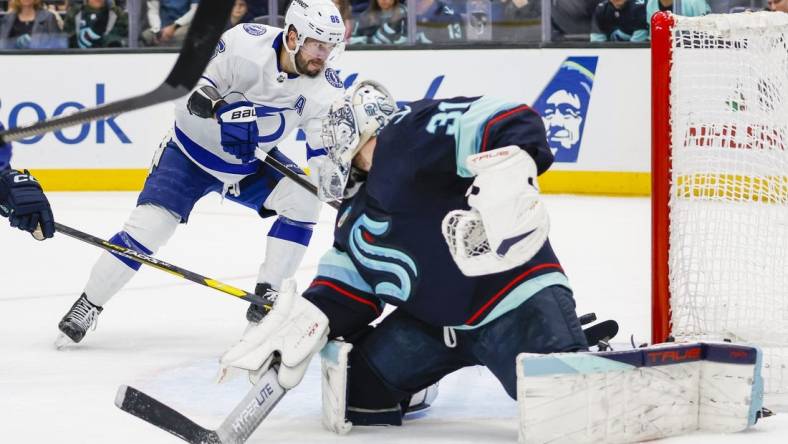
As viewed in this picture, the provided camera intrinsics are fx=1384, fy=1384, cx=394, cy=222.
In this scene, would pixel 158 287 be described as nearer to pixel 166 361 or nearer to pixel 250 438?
pixel 166 361

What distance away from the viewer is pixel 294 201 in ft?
13.1

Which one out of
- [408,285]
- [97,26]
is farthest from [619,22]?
[408,285]

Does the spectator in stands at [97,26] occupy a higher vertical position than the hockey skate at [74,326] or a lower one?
higher

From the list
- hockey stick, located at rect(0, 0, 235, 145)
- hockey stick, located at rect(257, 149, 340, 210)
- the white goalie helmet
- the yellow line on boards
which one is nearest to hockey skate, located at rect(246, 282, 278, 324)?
hockey stick, located at rect(257, 149, 340, 210)

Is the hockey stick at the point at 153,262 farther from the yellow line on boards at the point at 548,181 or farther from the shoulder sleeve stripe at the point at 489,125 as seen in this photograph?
the yellow line on boards at the point at 548,181

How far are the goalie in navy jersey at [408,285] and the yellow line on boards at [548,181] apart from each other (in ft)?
14.7

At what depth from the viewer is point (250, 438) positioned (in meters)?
2.75

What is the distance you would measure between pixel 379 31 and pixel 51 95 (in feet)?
5.99

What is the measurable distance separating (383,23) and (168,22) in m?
1.21

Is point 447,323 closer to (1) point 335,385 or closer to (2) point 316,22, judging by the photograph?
(1) point 335,385

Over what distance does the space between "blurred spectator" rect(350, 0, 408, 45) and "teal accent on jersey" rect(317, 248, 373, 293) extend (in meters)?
4.80

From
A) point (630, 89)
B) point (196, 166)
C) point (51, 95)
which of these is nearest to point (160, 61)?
point (51, 95)

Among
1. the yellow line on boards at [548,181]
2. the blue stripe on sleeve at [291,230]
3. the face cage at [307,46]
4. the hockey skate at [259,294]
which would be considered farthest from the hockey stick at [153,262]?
the yellow line on boards at [548,181]

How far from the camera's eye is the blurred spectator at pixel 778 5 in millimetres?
6116
